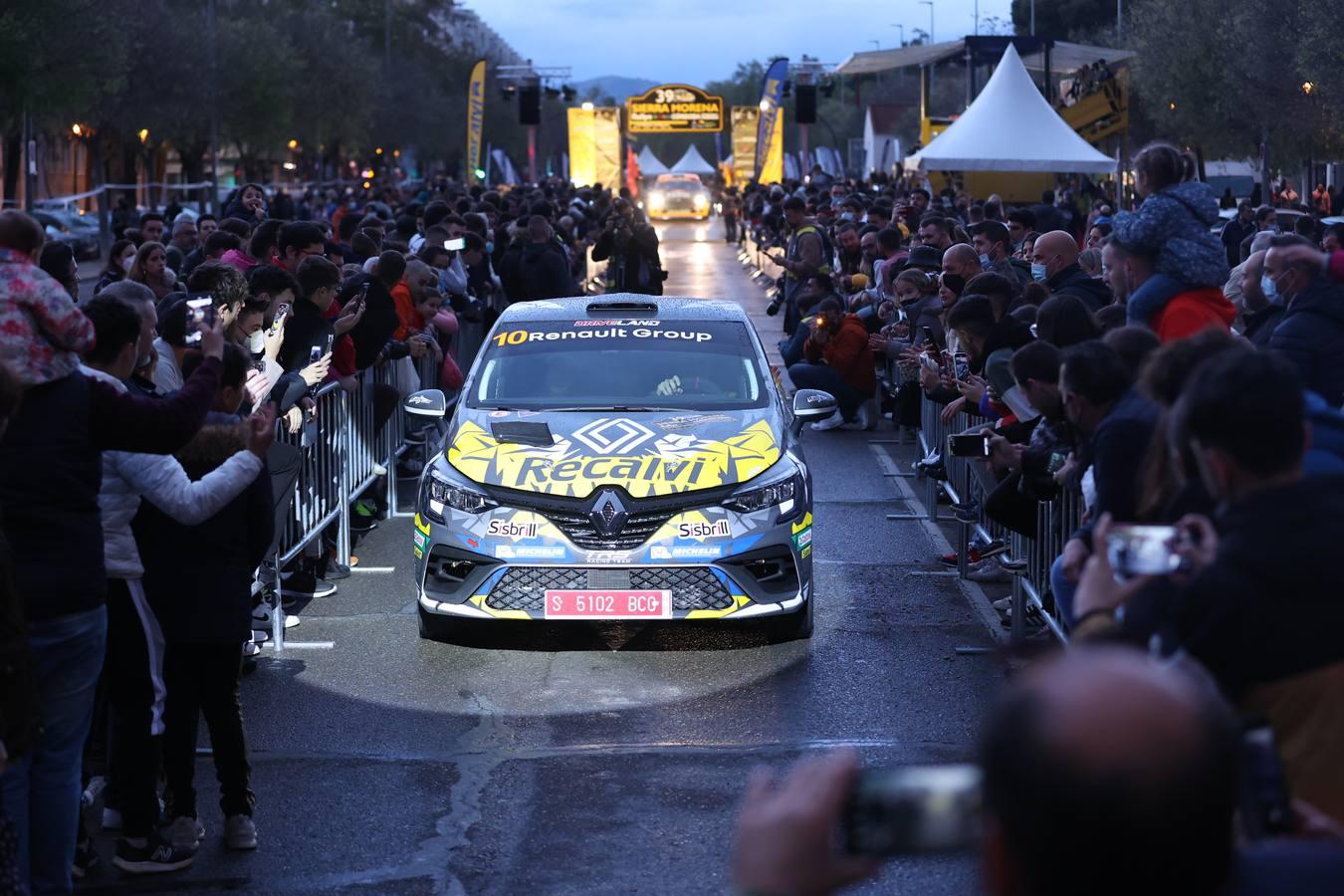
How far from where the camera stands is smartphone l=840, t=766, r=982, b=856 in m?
1.98

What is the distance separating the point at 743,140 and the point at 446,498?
61.7 meters

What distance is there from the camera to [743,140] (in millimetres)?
68812

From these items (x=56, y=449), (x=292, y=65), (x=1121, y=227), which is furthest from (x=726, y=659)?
(x=292, y=65)

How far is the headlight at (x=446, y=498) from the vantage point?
324 inches


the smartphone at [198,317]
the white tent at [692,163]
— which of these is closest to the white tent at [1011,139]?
the smartphone at [198,317]

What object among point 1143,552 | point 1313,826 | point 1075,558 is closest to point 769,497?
point 1075,558

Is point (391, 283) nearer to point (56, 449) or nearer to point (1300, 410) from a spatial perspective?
point (56, 449)

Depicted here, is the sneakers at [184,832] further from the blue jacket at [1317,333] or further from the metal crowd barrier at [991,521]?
the blue jacket at [1317,333]

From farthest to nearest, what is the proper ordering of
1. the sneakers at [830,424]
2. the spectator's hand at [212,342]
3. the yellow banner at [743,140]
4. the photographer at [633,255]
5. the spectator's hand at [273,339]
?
the yellow banner at [743,140] < the photographer at [633,255] < the sneakers at [830,424] < the spectator's hand at [273,339] < the spectator's hand at [212,342]

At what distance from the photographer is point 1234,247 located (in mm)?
22234

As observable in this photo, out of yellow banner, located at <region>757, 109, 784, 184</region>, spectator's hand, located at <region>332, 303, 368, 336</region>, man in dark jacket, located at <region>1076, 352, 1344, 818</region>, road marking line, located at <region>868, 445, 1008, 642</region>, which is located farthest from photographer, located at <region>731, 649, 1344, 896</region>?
yellow banner, located at <region>757, 109, 784, 184</region>

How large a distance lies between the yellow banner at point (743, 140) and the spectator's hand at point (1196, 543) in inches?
2578

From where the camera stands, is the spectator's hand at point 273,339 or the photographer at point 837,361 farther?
the photographer at point 837,361

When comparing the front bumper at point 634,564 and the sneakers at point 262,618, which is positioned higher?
the front bumper at point 634,564
